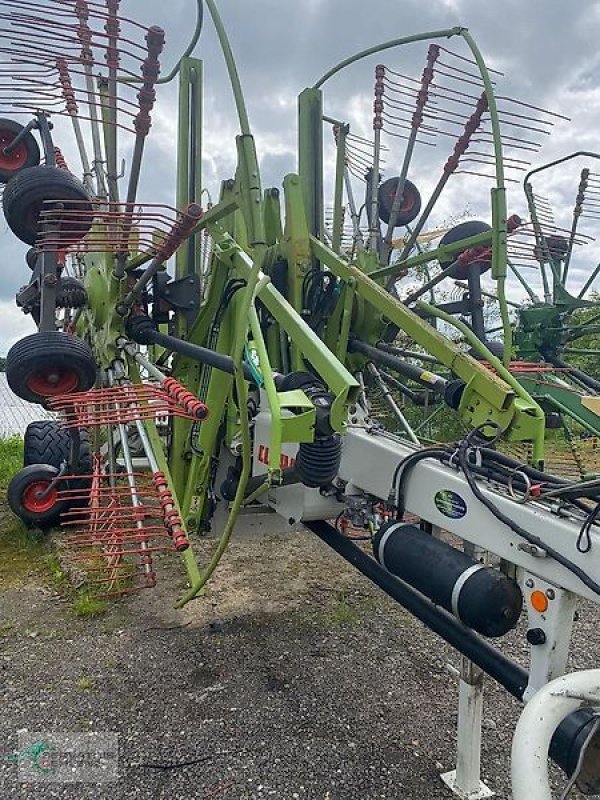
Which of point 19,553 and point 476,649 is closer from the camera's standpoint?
point 476,649

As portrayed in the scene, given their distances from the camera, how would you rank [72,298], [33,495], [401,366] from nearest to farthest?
[401,366] < [72,298] < [33,495]

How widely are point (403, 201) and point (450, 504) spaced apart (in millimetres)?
3884

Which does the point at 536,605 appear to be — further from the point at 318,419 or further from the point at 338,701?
the point at 338,701

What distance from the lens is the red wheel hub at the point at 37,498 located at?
19.5ft

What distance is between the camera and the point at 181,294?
4.53m

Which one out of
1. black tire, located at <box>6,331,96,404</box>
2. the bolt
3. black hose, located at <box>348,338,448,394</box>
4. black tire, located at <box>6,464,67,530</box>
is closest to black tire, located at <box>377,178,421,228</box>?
black hose, located at <box>348,338,448,394</box>

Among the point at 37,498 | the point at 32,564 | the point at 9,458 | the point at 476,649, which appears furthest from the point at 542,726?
the point at 9,458

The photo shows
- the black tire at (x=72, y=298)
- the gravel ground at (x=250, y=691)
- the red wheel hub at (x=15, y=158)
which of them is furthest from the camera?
the black tire at (x=72, y=298)

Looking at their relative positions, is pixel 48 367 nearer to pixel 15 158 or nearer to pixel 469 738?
pixel 15 158

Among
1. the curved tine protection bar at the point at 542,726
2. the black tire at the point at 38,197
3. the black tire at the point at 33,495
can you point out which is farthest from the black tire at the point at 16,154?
the curved tine protection bar at the point at 542,726

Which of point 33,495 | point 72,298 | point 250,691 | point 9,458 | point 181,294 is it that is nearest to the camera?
point 250,691

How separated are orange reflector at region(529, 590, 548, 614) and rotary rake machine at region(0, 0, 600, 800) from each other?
0.02 meters

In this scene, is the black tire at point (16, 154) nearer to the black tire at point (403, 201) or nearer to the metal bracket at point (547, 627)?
the black tire at point (403, 201)

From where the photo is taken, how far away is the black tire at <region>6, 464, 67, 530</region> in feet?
19.4
